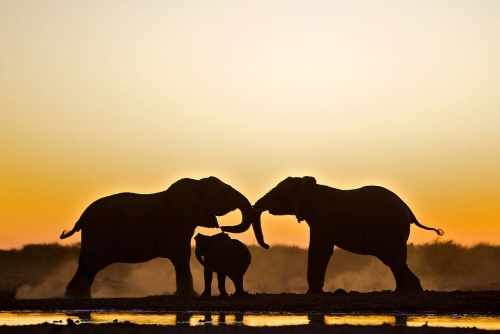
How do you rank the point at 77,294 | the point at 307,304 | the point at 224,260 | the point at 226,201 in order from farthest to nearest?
the point at 226,201 → the point at 77,294 → the point at 224,260 → the point at 307,304

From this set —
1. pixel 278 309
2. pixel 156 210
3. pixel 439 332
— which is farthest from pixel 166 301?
pixel 439 332

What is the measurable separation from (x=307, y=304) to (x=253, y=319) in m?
3.71

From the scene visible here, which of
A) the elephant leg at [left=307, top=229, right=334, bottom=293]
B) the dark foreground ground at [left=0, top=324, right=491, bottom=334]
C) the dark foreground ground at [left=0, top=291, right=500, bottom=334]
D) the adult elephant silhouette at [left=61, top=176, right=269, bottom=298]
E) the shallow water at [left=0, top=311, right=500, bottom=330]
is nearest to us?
the dark foreground ground at [left=0, top=324, right=491, bottom=334]

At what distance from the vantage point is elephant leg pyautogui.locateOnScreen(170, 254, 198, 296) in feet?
85.9

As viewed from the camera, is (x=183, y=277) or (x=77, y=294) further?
(x=77, y=294)

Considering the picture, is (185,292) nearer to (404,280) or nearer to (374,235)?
(374,235)

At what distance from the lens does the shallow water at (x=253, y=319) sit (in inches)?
583

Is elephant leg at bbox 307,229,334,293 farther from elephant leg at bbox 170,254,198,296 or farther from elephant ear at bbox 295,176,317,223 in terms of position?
elephant leg at bbox 170,254,198,296

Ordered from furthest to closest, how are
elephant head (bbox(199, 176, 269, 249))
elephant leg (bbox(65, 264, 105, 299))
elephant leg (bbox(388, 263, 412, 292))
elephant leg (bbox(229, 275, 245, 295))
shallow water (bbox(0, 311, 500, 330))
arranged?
1. elephant head (bbox(199, 176, 269, 249))
2. elephant leg (bbox(65, 264, 105, 299))
3. elephant leg (bbox(388, 263, 412, 292))
4. elephant leg (bbox(229, 275, 245, 295))
5. shallow water (bbox(0, 311, 500, 330))

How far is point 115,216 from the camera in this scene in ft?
90.7

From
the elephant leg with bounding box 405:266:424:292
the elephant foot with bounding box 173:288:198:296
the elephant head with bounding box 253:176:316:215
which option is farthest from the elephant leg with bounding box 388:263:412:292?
the elephant foot with bounding box 173:288:198:296

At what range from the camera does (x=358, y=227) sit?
26281 mm

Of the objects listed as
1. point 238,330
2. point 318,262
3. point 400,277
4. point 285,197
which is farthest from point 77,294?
point 238,330

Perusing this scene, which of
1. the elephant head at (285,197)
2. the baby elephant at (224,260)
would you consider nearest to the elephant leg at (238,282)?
the baby elephant at (224,260)
